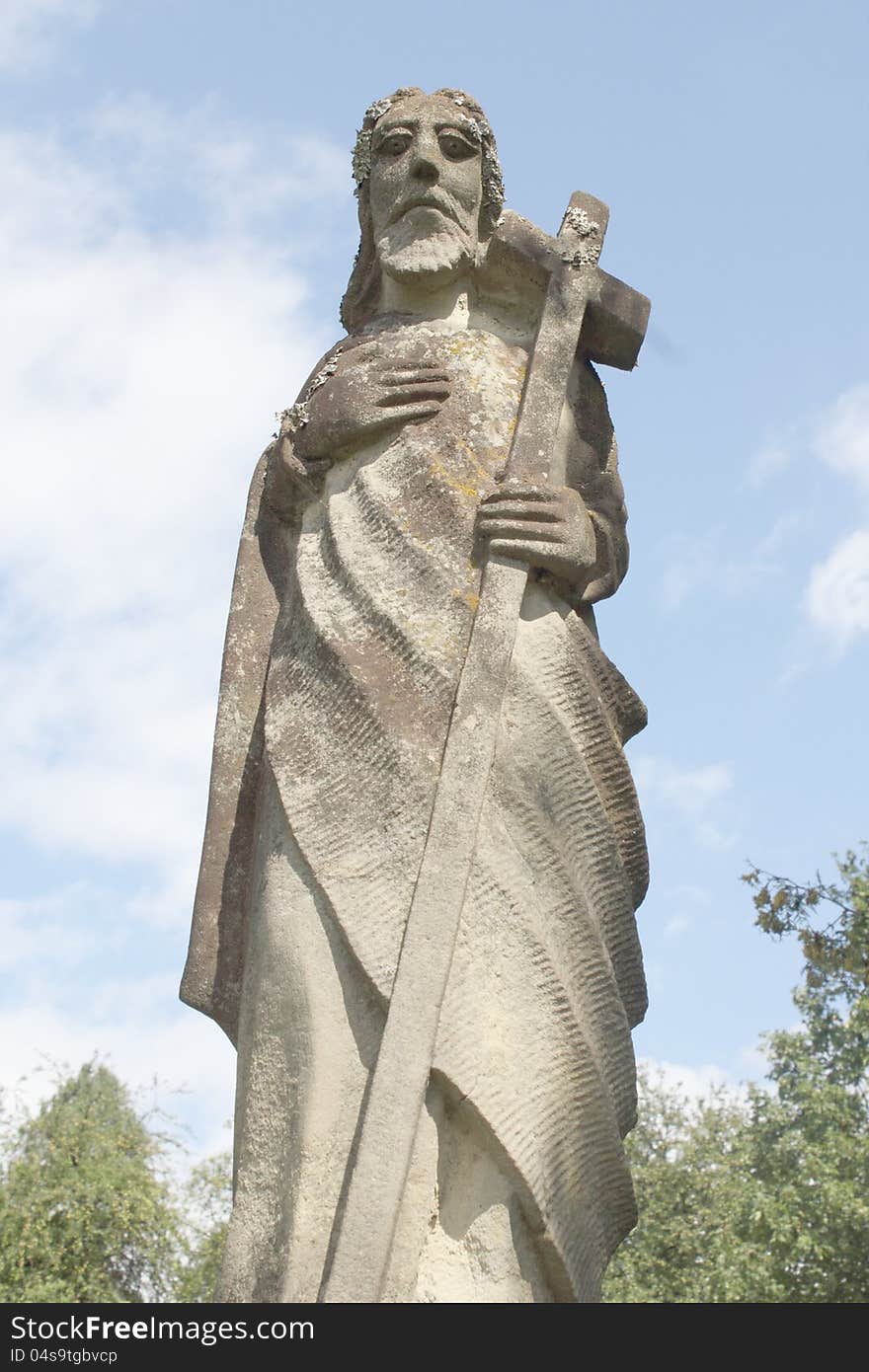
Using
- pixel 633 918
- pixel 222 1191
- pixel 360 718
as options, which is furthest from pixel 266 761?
pixel 222 1191

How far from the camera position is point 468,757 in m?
4.74

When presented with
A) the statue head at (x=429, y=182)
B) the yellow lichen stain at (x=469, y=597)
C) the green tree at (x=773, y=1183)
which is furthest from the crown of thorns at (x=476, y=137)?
the green tree at (x=773, y=1183)

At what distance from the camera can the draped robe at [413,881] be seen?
14.5 feet

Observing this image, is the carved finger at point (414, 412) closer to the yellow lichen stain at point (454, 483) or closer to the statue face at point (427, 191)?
the yellow lichen stain at point (454, 483)

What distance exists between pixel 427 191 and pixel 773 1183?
1928 cm

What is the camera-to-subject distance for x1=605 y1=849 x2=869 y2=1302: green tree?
805 inches

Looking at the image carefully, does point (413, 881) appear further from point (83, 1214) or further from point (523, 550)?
point (83, 1214)

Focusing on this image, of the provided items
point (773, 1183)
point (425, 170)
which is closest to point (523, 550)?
point (425, 170)

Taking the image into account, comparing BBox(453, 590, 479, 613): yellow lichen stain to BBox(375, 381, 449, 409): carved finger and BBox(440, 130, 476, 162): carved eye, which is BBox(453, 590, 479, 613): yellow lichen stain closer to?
BBox(375, 381, 449, 409): carved finger

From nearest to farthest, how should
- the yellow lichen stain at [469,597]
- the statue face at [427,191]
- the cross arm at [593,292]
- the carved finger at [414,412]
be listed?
1. the yellow lichen stain at [469,597]
2. the carved finger at [414,412]
3. the cross arm at [593,292]
4. the statue face at [427,191]

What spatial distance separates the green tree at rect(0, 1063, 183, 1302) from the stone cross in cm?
1845

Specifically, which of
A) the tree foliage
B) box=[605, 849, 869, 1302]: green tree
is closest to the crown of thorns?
box=[605, 849, 869, 1302]: green tree

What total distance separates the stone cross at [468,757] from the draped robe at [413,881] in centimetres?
7
